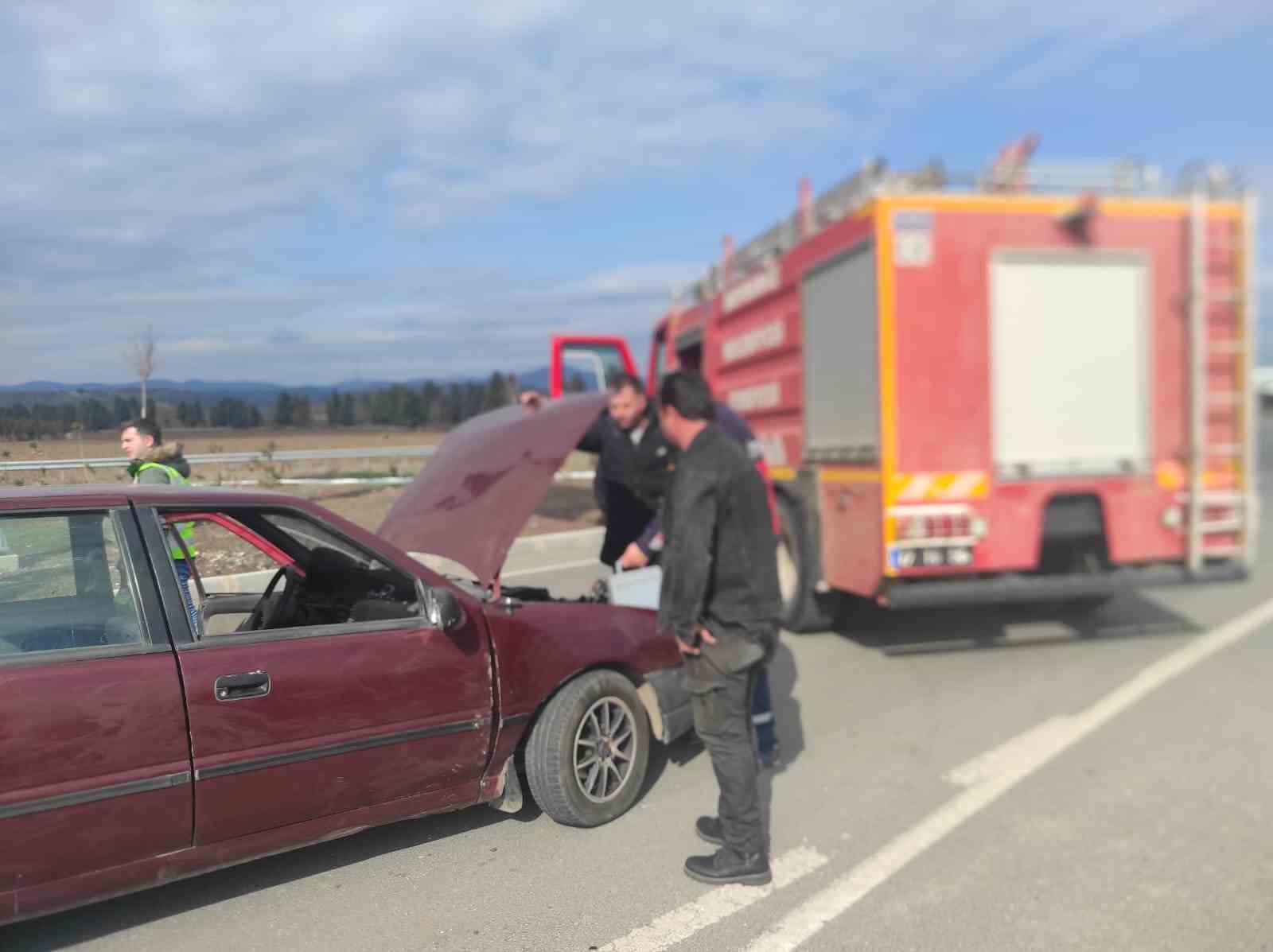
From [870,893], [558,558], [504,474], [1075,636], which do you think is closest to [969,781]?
[870,893]

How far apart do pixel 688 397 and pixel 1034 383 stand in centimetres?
373

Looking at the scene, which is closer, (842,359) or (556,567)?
(842,359)

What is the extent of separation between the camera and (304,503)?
3.68 meters

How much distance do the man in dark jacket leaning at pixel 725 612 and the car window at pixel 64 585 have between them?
5.74ft

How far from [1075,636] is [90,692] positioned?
6.83 meters

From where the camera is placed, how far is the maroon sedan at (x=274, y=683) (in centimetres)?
288

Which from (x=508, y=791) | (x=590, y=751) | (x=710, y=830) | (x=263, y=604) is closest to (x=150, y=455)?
(x=263, y=604)

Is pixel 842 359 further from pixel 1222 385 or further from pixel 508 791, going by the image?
pixel 508 791

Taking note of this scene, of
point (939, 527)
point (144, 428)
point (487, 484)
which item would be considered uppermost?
point (144, 428)

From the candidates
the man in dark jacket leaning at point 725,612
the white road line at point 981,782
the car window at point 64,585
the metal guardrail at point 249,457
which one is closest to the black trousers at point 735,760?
the man in dark jacket leaning at point 725,612

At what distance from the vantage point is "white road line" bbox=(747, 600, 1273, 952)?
340 centimetres

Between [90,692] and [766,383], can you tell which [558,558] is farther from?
[90,692]

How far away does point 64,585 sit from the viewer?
10.00ft

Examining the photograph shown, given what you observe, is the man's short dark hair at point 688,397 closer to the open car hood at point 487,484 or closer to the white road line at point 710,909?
the open car hood at point 487,484
